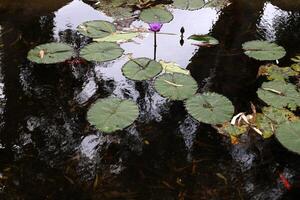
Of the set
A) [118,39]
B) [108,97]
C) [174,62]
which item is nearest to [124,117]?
[108,97]

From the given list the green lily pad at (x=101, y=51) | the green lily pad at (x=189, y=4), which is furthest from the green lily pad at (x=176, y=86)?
the green lily pad at (x=189, y=4)

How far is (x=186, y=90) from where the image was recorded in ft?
9.45

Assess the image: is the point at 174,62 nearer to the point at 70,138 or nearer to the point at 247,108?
the point at 247,108

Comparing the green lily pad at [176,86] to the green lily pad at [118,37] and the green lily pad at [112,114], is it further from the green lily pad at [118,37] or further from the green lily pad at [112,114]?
the green lily pad at [118,37]

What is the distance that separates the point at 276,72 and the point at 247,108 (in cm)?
54

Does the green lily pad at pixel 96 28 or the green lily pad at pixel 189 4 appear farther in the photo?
the green lily pad at pixel 189 4

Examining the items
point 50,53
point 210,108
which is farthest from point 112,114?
point 50,53

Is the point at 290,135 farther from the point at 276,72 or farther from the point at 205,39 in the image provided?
the point at 205,39

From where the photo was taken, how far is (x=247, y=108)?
2830 mm

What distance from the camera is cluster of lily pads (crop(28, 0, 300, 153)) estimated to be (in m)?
2.62

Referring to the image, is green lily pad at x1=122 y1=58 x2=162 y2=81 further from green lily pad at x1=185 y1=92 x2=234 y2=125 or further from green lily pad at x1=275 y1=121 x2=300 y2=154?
green lily pad at x1=275 y1=121 x2=300 y2=154

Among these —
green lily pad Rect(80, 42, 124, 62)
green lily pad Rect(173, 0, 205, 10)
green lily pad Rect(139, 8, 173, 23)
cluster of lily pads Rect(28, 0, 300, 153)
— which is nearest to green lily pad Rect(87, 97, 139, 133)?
cluster of lily pads Rect(28, 0, 300, 153)

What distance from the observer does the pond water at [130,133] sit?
7.39ft

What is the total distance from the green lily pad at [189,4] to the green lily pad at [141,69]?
1.14 metres
